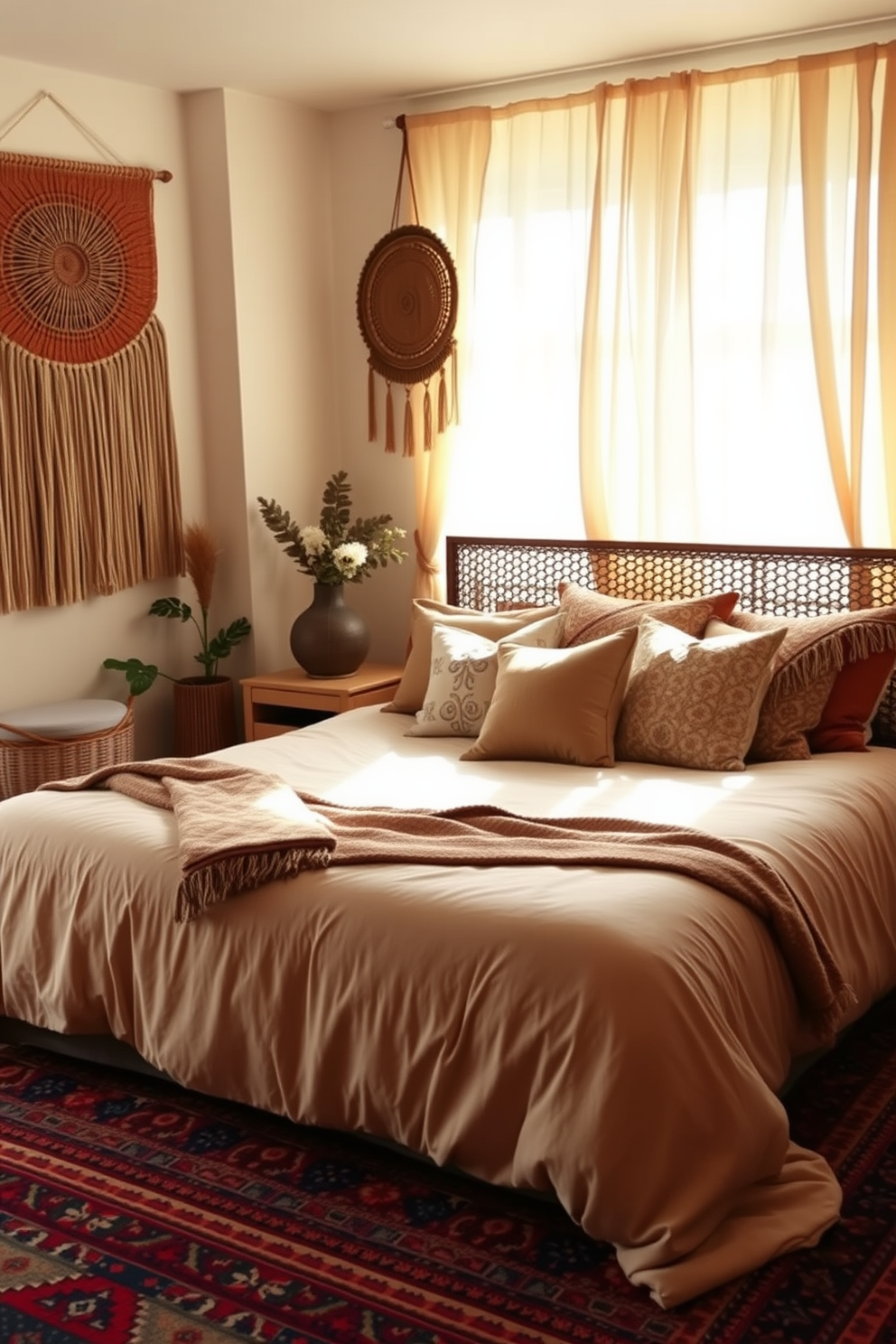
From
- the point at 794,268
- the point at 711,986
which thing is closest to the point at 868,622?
the point at 794,268

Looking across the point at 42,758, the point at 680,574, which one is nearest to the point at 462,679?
the point at 680,574

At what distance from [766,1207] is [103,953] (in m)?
1.44

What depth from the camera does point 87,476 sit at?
195 inches

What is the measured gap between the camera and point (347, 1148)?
2.82m

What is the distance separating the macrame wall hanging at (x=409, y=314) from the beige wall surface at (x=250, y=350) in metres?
0.19

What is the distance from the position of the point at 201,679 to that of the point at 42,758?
890 millimetres

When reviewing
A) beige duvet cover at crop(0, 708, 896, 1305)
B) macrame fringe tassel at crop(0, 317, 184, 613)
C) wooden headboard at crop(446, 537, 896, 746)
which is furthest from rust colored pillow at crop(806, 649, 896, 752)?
macrame fringe tassel at crop(0, 317, 184, 613)

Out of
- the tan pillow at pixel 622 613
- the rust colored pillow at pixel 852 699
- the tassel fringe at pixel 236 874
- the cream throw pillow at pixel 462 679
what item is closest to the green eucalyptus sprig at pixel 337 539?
the cream throw pillow at pixel 462 679

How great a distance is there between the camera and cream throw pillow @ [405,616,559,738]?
4062 mm

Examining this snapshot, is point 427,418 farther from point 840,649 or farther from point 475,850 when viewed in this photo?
point 475,850

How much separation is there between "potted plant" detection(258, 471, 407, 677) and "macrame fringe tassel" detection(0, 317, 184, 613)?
41cm

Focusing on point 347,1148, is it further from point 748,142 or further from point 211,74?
point 211,74

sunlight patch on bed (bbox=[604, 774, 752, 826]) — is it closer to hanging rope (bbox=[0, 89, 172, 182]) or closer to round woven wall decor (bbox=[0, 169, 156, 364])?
round woven wall decor (bbox=[0, 169, 156, 364])

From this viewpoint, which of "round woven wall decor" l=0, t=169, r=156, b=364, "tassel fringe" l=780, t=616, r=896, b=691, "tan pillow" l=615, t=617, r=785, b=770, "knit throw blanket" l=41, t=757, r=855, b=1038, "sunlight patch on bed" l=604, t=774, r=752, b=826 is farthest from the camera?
"round woven wall decor" l=0, t=169, r=156, b=364
